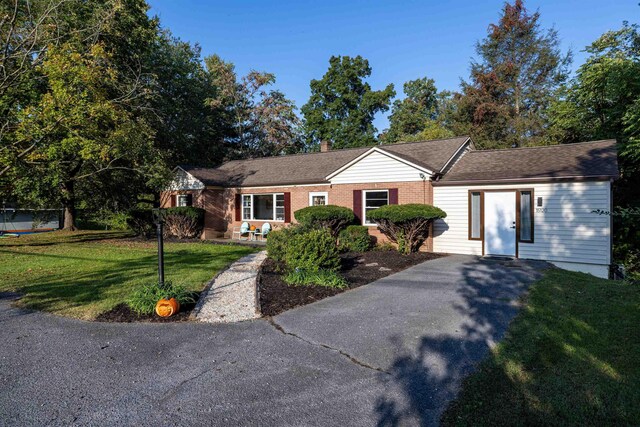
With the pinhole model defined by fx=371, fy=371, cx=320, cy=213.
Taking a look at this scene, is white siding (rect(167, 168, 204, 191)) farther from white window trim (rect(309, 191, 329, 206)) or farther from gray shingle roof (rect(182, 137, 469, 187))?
white window trim (rect(309, 191, 329, 206))

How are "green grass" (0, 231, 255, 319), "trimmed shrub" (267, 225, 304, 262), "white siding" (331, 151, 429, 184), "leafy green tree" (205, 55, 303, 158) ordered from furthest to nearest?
1. "leafy green tree" (205, 55, 303, 158)
2. "white siding" (331, 151, 429, 184)
3. "trimmed shrub" (267, 225, 304, 262)
4. "green grass" (0, 231, 255, 319)

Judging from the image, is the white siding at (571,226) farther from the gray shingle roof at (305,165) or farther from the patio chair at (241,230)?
the patio chair at (241,230)

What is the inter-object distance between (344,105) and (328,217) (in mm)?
28876

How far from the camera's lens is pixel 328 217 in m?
13.8

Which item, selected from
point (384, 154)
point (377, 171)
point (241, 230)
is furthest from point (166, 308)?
point (241, 230)

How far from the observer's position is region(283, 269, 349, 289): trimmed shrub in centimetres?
798

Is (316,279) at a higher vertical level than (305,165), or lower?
lower

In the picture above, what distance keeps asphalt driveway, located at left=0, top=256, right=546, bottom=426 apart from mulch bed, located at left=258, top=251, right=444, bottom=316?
513 mm

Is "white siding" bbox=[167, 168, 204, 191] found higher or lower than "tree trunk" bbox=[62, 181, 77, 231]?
higher

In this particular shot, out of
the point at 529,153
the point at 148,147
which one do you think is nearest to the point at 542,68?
the point at 529,153

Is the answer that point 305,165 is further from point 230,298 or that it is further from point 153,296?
point 153,296

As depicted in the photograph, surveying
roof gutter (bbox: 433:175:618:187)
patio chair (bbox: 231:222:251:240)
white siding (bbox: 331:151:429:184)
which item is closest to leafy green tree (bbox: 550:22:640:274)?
roof gutter (bbox: 433:175:618:187)

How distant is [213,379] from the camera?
12.6 ft

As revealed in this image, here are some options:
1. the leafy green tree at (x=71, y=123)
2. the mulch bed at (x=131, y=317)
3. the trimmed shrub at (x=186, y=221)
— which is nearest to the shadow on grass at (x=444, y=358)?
the mulch bed at (x=131, y=317)
